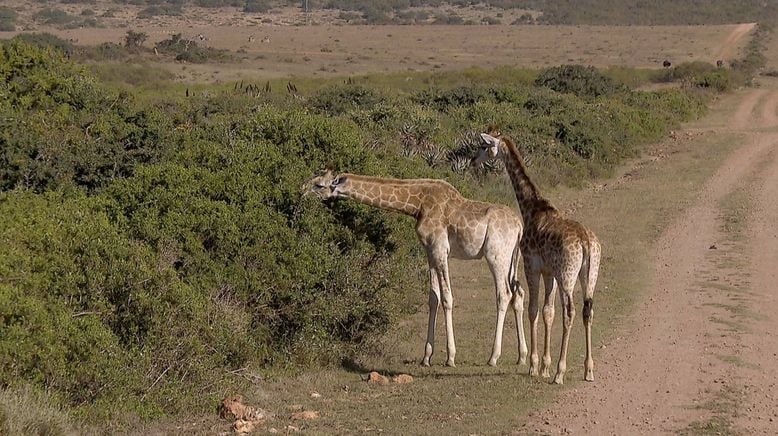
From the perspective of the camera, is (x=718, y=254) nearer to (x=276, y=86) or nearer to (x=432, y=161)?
(x=432, y=161)

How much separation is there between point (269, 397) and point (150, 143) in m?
6.43

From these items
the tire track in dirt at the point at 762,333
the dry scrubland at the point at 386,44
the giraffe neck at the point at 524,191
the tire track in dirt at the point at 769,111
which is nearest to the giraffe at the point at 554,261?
the giraffe neck at the point at 524,191

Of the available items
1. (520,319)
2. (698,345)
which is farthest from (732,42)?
(520,319)

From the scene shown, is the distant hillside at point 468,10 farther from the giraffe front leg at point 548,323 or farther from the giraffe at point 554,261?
the giraffe front leg at point 548,323

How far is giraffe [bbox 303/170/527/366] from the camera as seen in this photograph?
1174 centimetres

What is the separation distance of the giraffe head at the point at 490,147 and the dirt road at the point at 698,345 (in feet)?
7.96

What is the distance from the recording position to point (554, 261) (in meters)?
10.8

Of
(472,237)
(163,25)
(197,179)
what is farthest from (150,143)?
(163,25)

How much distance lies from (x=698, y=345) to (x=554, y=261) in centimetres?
257

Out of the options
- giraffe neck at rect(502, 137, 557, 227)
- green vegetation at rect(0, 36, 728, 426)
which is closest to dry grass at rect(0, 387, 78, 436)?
green vegetation at rect(0, 36, 728, 426)

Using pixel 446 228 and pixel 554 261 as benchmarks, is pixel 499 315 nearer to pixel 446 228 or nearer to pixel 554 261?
pixel 446 228

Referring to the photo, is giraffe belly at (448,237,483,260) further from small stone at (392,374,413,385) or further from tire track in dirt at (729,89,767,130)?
tire track in dirt at (729,89,767,130)

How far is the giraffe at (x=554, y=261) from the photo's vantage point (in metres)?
10.6

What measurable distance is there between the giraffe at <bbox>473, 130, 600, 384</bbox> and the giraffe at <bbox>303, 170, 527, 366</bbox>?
0.41 metres
